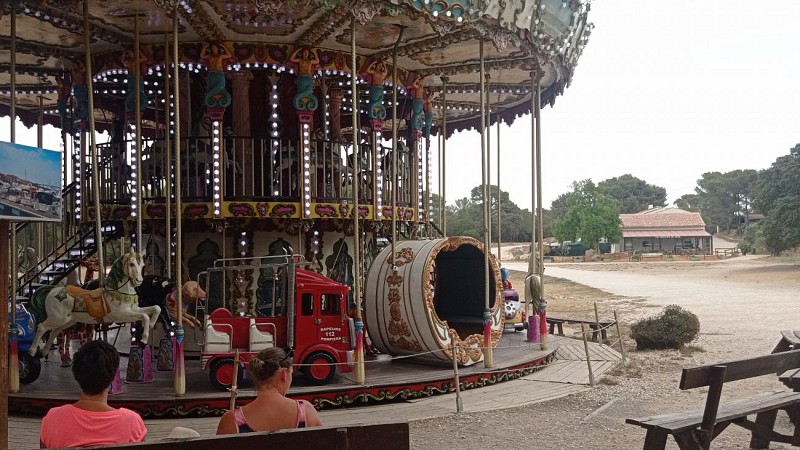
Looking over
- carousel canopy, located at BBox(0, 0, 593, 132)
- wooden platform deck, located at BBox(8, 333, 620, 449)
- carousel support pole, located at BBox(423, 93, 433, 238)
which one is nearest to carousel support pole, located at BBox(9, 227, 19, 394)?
wooden platform deck, located at BBox(8, 333, 620, 449)

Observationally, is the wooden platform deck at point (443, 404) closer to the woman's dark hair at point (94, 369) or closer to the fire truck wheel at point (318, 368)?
the fire truck wheel at point (318, 368)

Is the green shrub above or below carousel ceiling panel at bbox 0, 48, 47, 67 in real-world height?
below

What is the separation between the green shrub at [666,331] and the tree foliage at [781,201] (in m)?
39.0

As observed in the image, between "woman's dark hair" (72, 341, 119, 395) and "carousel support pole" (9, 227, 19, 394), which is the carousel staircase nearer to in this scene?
"carousel support pole" (9, 227, 19, 394)

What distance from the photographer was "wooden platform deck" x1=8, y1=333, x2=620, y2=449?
32.3 feet

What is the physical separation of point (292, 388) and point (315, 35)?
6.78 m

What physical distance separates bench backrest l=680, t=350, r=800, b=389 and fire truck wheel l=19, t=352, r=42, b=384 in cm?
964

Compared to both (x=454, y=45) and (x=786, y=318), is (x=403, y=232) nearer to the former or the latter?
(x=454, y=45)

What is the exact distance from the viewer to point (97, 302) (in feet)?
38.1


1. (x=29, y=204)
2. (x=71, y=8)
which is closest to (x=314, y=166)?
(x=71, y=8)

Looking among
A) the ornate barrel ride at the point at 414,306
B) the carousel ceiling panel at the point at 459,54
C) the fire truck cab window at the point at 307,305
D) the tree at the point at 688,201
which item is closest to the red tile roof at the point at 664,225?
the tree at the point at 688,201

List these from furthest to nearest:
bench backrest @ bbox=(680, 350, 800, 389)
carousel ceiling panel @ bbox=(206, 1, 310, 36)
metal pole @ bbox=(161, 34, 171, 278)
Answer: carousel ceiling panel @ bbox=(206, 1, 310, 36)
metal pole @ bbox=(161, 34, 171, 278)
bench backrest @ bbox=(680, 350, 800, 389)

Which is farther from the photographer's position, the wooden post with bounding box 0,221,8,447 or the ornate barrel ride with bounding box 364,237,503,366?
the ornate barrel ride with bounding box 364,237,503,366

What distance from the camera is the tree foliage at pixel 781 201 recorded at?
51.8m
